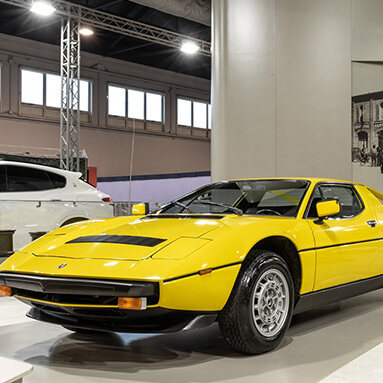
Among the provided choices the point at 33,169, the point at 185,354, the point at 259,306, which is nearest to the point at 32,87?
the point at 33,169

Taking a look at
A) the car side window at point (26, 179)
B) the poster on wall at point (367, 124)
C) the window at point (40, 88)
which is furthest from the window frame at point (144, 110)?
the poster on wall at point (367, 124)

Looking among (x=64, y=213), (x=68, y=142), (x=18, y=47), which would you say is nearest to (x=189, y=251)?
(x=64, y=213)

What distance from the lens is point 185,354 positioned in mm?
3297

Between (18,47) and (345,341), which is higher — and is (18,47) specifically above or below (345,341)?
above

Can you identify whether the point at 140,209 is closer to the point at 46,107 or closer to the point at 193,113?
the point at 46,107

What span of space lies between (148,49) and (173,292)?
2127 cm

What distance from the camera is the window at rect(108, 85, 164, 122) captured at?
24156mm

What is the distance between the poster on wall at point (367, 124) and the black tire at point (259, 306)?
4.21 m

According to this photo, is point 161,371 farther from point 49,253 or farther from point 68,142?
point 68,142

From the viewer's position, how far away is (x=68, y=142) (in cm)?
1599

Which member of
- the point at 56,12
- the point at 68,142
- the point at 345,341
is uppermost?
the point at 56,12

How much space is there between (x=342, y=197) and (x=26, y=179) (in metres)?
4.14

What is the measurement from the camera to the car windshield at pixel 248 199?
4012mm

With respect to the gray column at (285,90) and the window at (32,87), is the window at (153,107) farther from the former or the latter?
the gray column at (285,90)
